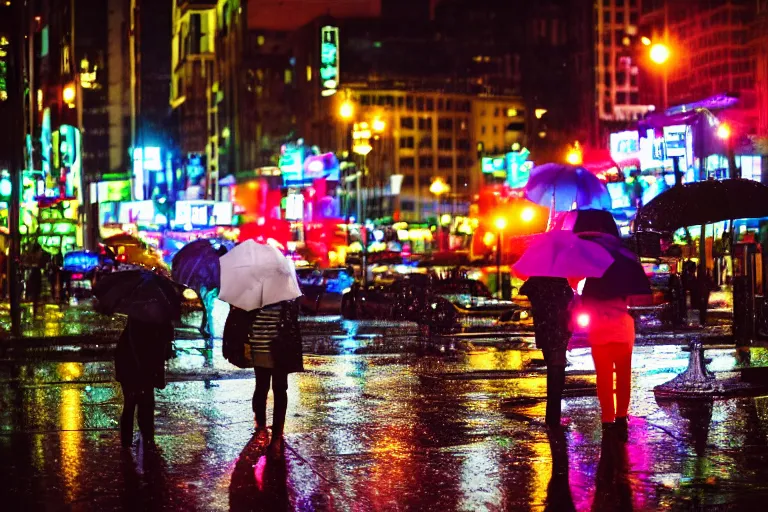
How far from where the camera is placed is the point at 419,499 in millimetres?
8609

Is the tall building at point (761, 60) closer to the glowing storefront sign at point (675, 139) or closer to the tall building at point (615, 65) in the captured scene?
the glowing storefront sign at point (675, 139)

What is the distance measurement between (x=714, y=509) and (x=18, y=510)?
4.28 metres

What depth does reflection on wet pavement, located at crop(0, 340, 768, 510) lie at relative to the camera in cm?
870

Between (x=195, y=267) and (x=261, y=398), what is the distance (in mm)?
12615

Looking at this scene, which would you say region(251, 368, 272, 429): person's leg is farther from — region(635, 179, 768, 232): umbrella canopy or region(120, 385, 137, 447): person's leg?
region(635, 179, 768, 232): umbrella canopy

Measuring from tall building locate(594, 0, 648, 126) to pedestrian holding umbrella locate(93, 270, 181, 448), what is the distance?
140 metres

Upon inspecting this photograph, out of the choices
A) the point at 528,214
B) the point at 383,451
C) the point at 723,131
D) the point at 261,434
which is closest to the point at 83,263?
the point at 528,214

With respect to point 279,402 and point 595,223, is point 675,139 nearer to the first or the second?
point 595,223

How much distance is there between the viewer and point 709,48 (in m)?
108

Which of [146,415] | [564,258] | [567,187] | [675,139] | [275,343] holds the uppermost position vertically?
[675,139]

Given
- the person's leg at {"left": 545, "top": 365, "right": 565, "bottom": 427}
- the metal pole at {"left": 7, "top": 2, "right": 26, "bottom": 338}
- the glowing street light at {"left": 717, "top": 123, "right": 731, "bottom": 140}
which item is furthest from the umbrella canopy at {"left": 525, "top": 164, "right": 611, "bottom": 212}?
the glowing street light at {"left": 717, "top": 123, "right": 731, "bottom": 140}

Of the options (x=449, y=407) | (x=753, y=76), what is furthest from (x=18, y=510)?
(x=753, y=76)

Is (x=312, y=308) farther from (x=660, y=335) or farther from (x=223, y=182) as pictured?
(x=223, y=182)

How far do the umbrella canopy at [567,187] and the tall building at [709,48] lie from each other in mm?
87352
